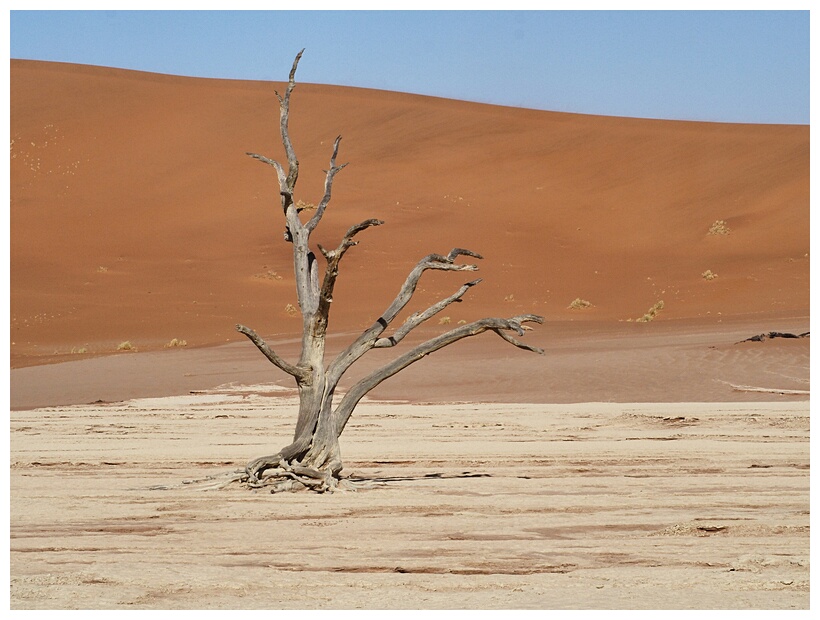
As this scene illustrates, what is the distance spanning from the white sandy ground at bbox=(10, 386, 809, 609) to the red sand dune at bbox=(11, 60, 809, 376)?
37.5 feet

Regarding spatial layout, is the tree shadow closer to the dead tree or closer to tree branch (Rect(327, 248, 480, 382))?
the dead tree

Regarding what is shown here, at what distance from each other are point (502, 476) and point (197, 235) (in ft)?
115

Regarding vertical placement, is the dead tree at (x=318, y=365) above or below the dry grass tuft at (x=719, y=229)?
below

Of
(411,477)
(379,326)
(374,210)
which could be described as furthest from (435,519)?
(374,210)

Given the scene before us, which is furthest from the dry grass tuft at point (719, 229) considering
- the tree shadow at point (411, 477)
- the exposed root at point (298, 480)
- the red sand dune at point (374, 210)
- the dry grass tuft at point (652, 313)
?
the exposed root at point (298, 480)

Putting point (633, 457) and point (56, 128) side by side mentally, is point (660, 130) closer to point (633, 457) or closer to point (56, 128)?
point (56, 128)

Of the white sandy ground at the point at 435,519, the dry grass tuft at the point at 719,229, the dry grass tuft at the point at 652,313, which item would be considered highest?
the dry grass tuft at the point at 719,229

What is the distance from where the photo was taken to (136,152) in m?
58.6

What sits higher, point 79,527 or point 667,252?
point 667,252

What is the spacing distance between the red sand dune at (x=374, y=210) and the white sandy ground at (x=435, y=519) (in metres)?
11.4

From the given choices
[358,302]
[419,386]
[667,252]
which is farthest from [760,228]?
[419,386]

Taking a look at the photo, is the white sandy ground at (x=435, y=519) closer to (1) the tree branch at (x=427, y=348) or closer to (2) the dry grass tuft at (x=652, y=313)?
(1) the tree branch at (x=427, y=348)

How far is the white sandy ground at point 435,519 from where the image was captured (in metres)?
6.19

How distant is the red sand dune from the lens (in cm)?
3268
